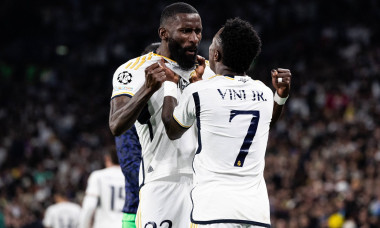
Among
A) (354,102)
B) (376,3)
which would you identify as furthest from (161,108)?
(376,3)

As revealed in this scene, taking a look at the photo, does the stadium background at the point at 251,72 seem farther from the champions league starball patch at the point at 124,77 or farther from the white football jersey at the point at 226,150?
the white football jersey at the point at 226,150

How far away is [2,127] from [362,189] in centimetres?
1383

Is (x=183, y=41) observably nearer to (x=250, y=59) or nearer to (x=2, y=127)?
(x=250, y=59)

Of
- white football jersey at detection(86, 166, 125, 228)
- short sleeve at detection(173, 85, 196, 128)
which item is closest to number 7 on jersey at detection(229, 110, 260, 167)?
short sleeve at detection(173, 85, 196, 128)

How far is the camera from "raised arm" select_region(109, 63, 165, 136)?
4.41m

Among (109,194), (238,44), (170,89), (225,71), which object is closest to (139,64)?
(170,89)

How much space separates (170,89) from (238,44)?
0.60 metres

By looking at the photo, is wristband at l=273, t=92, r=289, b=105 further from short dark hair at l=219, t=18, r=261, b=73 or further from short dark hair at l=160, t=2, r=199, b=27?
short dark hair at l=160, t=2, r=199, b=27

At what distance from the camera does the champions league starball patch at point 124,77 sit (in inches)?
192

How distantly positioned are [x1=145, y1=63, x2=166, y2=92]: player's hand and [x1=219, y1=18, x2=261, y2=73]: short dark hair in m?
0.43

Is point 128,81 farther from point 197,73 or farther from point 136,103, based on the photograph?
point 197,73

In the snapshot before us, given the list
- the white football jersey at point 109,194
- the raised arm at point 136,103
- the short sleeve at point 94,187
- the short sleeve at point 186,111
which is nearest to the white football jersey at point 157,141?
the raised arm at point 136,103

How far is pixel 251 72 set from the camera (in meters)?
21.0

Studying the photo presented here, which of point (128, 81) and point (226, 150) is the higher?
point (128, 81)
